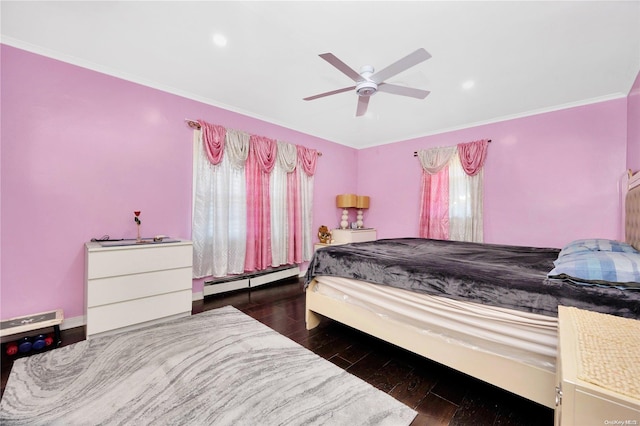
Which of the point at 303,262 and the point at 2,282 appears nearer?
the point at 2,282

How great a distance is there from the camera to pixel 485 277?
1553 mm

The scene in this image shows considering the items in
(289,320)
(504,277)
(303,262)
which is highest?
(504,277)

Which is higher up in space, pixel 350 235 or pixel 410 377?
pixel 350 235

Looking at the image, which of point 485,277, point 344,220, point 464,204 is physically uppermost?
point 464,204

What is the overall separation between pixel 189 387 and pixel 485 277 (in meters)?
1.96

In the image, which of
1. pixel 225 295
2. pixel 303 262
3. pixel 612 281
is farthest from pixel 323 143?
pixel 612 281

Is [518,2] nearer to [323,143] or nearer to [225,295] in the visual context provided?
[323,143]

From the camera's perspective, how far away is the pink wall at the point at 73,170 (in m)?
2.15

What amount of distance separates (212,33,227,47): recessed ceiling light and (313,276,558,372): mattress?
2275 millimetres

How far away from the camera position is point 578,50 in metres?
2.13

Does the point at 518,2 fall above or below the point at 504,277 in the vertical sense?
above

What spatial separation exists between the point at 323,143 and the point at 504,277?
372 centimetres

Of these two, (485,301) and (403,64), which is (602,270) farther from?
(403,64)

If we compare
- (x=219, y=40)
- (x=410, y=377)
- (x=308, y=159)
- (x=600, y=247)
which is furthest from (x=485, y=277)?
(x=308, y=159)
